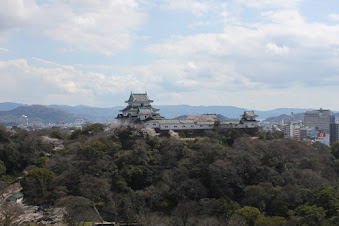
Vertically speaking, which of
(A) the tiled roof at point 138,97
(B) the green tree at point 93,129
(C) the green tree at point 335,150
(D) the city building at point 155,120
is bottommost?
(C) the green tree at point 335,150

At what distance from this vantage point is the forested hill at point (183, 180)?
71.5 ft

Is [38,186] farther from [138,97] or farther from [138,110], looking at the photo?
[138,97]

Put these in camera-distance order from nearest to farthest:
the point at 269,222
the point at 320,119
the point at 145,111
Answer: the point at 269,222, the point at 145,111, the point at 320,119

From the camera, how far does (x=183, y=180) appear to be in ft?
87.3

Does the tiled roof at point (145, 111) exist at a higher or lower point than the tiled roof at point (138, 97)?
lower

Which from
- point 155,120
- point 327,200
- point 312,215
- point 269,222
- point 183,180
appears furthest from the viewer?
point 155,120

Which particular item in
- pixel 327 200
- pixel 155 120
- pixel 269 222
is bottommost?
pixel 269 222

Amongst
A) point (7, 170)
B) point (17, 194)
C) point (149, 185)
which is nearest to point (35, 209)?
Answer: point (17, 194)

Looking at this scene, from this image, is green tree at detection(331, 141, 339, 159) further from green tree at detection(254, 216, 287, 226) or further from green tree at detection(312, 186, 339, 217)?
green tree at detection(254, 216, 287, 226)

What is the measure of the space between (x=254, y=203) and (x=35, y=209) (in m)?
15.0

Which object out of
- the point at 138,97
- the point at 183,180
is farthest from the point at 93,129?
the point at 183,180

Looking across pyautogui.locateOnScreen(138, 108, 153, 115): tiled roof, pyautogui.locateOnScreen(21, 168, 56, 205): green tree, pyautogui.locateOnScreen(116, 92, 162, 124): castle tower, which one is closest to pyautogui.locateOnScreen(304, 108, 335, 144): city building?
pyautogui.locateOnScreen(116, 92, 162, 124): castle tower

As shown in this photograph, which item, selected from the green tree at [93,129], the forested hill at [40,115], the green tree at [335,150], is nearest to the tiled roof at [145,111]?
the green tree at [93,129]

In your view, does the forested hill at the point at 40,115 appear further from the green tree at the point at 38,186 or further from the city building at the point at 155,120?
the green tree at the point at 38,186
